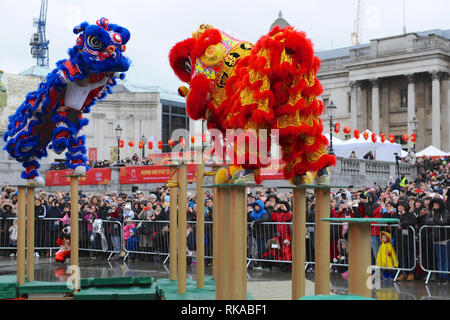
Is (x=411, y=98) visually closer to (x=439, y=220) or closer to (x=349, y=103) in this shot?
(x=349, y=103)

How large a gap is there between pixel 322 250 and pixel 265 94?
1.77 metres

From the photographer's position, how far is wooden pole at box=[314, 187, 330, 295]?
5.99 metres

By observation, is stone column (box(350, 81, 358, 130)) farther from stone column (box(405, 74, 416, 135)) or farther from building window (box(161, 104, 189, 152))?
building window (box(161, 104, 189, 152))

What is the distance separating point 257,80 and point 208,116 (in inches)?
50.2

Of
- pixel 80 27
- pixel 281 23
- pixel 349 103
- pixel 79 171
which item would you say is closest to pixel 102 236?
pixel 79 171

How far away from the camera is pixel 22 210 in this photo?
9023mm

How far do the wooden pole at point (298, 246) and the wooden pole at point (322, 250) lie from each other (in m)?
0.14

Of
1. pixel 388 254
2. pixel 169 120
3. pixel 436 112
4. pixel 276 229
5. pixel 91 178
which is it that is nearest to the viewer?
pixel 388 254

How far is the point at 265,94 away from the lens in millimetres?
5398

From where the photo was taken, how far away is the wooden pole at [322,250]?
5.99 metres

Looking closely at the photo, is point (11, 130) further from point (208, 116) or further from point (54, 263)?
point (54, 263)

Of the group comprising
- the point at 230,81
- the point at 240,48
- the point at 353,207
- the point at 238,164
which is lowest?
the point at 353,207

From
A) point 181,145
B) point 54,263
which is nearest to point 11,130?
point 181,145

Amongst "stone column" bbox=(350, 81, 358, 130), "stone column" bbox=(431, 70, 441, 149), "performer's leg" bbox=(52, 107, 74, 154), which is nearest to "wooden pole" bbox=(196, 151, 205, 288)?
"performer's leg" bbox=(52, 107, 74, 154)
